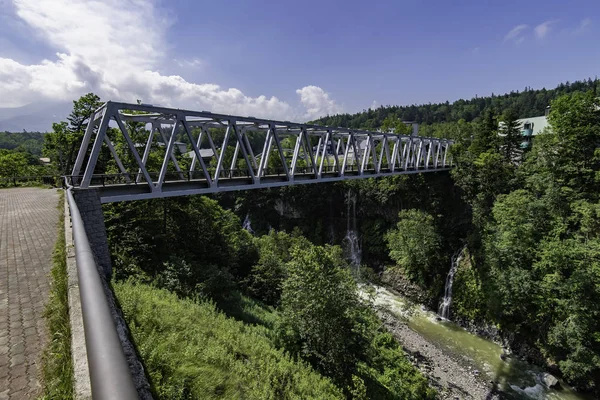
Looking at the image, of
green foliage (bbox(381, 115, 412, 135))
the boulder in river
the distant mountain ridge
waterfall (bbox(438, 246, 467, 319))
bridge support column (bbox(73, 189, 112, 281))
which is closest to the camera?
bridge support column (bbox(73, 189, 112, 281))

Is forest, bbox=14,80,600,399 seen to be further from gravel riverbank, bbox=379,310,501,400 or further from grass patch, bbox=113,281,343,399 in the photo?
gravel riverbank, bbox=379,310,501,400

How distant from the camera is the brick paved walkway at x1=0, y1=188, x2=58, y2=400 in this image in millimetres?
4218

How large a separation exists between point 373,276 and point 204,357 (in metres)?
30.2

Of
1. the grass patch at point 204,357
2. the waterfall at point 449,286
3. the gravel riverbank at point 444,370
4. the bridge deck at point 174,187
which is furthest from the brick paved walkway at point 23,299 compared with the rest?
the waterfall at point 449,286

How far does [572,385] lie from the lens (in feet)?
61.7

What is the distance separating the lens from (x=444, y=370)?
814 inches

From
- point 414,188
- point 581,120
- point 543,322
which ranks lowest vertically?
point 543,322

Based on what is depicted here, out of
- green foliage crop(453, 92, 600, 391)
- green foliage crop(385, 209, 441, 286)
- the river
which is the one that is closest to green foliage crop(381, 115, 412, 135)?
green foliage crop(453, 92, 600, 391)

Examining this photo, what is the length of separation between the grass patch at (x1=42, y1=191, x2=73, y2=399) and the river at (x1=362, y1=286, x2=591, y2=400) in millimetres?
19735

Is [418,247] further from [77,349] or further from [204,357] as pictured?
[77,349]

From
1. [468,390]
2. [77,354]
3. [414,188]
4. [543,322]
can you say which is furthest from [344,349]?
[414,188]

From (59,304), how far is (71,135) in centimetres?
2873

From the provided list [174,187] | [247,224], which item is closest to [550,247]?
[174,187]

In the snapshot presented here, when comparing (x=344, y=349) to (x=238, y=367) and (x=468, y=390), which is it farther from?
(x=468, y=390)
